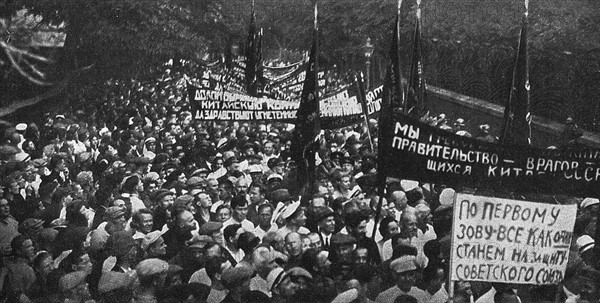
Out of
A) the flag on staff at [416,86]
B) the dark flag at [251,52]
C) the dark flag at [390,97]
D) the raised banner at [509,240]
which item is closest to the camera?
the raised banner at [509,240]

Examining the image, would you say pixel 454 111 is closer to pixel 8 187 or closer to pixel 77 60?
pixel 77 60

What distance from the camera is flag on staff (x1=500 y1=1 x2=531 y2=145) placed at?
6609 mm

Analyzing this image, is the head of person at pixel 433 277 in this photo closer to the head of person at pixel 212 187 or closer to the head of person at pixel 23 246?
the head of person at pixel 212 187

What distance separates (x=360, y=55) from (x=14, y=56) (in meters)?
2.55

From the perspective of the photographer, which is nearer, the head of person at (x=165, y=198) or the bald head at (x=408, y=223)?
the bald head at (x=408, y=223)

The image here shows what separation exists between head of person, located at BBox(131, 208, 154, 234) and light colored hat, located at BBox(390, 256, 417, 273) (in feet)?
5.80

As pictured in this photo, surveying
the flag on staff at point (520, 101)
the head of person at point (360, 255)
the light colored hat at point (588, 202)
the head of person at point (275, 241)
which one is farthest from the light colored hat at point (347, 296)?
the light colored hat at point (588, 202)

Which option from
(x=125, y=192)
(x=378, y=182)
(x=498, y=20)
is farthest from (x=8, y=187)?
(x=498, y=20)

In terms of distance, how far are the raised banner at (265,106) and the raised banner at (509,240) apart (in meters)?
1.06

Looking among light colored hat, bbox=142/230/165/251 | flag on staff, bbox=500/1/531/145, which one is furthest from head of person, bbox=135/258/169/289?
flag on staff, bbox=500/1/531/145

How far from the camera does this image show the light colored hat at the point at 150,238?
662cm

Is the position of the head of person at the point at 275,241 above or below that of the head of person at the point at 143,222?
below

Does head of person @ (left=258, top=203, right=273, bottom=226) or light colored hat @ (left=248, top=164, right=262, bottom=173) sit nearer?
head of person @ (left=258, top=203, right=273, bottom=226)

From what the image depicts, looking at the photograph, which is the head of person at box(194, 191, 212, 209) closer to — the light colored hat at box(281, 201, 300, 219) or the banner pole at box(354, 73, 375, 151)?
the light colored hat at box(281, 201, 300, 219)
